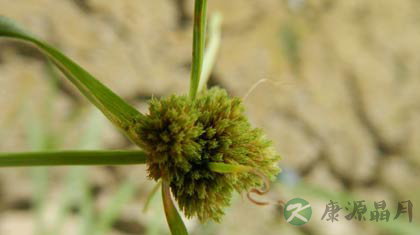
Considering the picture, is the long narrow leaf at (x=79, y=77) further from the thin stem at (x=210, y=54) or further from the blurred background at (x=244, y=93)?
the blurred background at (x=244, y=93)

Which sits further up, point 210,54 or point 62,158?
point 210,54

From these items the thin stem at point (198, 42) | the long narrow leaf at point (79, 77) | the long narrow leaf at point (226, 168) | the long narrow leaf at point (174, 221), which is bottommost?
the long narrow leaf at point (174, 221)

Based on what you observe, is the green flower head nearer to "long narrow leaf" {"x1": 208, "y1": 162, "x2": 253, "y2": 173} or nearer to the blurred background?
"long narrow leaf" {"x1": 208, "y1": 162, "x2": 253, "y2": 173}

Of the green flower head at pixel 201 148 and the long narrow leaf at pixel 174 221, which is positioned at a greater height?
the green flower head at pixel 201 148

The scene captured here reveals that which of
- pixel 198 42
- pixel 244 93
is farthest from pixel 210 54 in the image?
pixel 244 93

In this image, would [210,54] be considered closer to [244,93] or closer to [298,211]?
[298,211]

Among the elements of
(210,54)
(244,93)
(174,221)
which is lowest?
(174,221)

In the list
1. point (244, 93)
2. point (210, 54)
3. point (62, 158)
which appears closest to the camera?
point (62, 158)

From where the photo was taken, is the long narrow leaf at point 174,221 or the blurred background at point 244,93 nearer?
the long narrow leaf at point 174,221

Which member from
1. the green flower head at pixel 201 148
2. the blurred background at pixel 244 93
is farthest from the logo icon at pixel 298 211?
the blurred background at pixel 244 93
